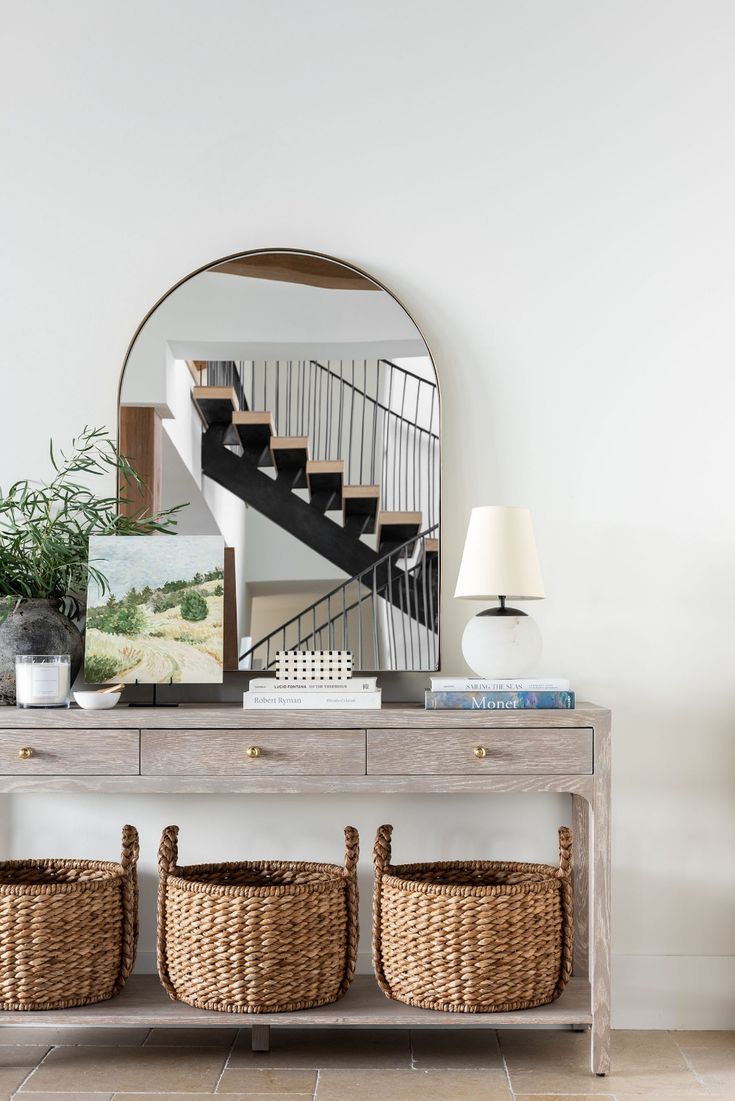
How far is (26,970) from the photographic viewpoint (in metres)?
2.17

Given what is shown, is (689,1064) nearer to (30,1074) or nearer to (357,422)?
(30,1074)

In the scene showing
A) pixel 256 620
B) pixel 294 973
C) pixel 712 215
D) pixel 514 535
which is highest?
pixel 712 215

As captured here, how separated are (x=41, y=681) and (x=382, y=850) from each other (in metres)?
0.83

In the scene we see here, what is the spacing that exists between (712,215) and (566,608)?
1.06 m

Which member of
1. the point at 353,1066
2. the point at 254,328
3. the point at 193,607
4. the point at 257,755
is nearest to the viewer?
the point at 257,755

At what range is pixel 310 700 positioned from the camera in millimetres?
2213

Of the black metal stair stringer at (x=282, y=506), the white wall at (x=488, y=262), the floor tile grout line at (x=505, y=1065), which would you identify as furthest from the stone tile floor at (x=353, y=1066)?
the black metal stair stringer at (x=282, y=506)

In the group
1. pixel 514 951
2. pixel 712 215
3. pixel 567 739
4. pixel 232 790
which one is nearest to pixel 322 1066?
pixel 514 951

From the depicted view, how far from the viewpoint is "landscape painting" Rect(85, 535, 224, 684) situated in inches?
91.9

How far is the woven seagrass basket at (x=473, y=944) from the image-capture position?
7.11 ft

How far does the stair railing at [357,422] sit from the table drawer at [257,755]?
648mm

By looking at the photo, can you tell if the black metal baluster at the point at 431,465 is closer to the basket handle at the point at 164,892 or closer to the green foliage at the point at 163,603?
the green foliage at the point at 163,603

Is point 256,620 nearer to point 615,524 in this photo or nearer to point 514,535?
point 514,535

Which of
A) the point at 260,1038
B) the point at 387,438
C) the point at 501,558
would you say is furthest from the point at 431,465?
the point at 260,1038
